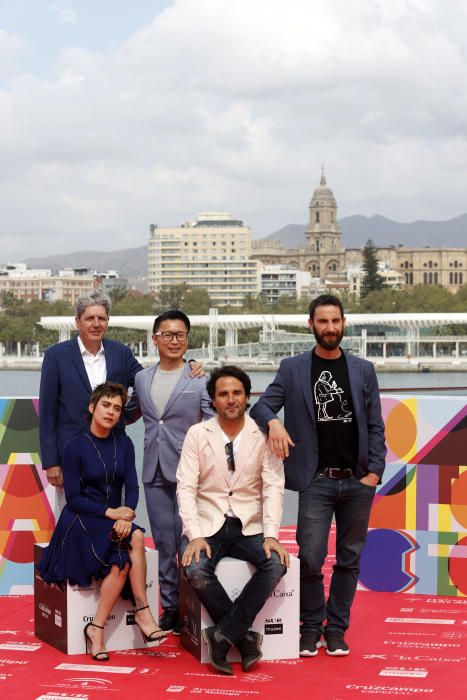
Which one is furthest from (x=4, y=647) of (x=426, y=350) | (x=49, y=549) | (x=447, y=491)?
(x=426, y=350)

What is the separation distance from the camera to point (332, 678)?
3.53 meters

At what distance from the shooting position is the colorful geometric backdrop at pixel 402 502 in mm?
4660

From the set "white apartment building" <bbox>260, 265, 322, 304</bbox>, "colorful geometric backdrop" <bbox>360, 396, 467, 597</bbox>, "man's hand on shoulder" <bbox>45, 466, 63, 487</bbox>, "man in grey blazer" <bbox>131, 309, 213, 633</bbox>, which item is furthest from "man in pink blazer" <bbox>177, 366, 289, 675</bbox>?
"white apartment building" <bbox>260, 265, 322, 304</bbox>

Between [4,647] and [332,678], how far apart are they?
112 centimetres

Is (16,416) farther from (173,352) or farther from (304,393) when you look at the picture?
(304,393)

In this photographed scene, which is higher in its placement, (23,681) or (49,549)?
(49,549)

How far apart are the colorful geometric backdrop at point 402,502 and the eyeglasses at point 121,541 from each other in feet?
3.23

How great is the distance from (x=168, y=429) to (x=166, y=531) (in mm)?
357

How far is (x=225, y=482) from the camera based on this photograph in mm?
3729

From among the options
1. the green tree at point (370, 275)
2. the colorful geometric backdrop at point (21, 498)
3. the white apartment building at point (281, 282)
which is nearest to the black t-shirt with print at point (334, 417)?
the colorful geometric backdrop at point (21, 498)

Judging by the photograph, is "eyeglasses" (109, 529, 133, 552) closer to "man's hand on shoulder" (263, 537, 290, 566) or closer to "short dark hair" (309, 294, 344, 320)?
"man's hand on shoulder" (263, 537, 290, 566)

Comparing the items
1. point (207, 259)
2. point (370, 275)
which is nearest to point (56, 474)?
point (370, 275)

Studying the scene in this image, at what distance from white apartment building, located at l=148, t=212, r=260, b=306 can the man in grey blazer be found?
393 ft

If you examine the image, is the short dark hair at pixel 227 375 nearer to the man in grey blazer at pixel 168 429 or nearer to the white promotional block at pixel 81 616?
the man in grey blazer at pixel 168 429
